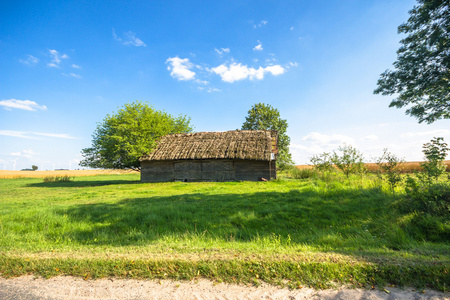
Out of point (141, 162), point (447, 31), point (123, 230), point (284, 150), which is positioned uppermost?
point (447, 31)

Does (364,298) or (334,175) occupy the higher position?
(334,175)

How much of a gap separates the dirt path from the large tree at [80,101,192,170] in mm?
19797

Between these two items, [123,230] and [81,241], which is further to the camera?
[123,230]

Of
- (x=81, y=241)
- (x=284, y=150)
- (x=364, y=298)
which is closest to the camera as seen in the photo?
(x=364, y=298)

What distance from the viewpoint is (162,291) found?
2766 mm

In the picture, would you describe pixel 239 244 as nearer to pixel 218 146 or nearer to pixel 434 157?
pixel 434 157

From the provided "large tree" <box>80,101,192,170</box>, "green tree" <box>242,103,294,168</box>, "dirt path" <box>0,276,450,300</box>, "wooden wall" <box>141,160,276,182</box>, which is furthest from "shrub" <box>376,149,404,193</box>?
"green tree" <box>242,103,294,168</box>

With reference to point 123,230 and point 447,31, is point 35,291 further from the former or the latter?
point 447,31

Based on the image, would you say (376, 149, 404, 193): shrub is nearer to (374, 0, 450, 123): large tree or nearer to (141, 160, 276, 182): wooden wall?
(374, 0, 450, 123): large tree

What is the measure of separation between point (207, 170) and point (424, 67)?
54.8ft

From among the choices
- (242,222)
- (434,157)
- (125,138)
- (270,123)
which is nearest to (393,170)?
(434,157)

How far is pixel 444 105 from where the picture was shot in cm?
1077

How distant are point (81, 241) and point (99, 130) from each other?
22.2 metres

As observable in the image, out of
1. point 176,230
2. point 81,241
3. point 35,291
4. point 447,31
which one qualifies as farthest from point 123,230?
point 447,31
